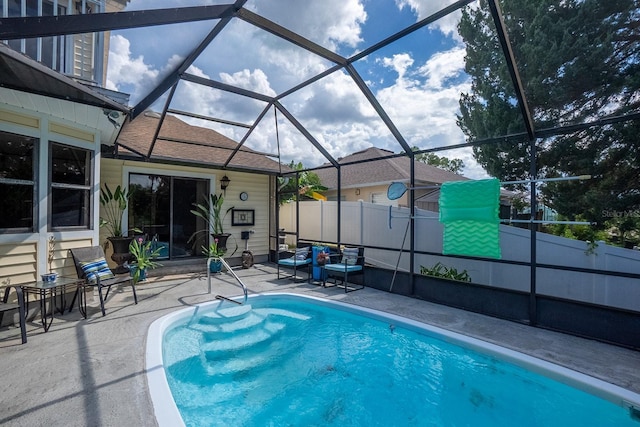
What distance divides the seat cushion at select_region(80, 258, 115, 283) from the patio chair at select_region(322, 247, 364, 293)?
417 cm

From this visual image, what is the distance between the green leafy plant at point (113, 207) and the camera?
7.11 metres

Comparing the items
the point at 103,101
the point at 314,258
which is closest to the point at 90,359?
the point at 103,101

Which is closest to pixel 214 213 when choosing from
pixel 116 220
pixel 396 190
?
pixel 116 220

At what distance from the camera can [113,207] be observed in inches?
297

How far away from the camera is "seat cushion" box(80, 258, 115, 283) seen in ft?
16.6

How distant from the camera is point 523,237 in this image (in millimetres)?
6164

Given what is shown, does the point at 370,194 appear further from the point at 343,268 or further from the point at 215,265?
the point at 215,265

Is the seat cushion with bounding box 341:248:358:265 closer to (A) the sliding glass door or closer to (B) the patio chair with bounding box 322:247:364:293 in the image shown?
(B) the patio chair with bounding box 322:247:364:293

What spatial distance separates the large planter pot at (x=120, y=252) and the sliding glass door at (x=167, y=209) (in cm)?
95

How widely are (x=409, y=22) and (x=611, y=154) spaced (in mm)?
6414

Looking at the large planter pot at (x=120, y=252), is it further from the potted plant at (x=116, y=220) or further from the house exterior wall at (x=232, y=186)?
the house exterior wall at (x=232, y=186)

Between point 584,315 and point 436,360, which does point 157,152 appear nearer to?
point 436,360

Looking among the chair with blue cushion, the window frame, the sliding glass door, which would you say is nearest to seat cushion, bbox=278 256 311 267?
the chair with blue cushion

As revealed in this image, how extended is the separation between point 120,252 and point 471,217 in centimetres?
718
